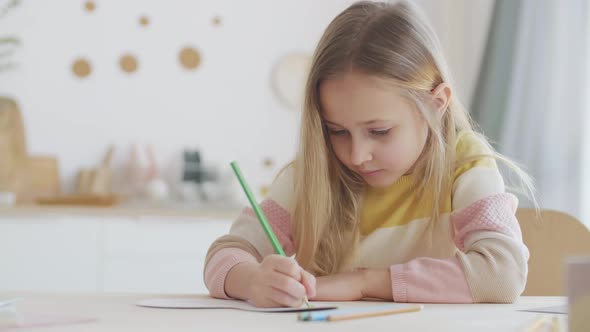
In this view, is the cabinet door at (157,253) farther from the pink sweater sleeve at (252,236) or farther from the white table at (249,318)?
the white table at (249,318)

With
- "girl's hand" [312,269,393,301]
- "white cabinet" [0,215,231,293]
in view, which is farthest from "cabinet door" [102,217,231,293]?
"girl's hand" [312,269,393,301]

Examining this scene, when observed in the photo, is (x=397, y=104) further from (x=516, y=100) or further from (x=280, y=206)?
(x=516, y=100)

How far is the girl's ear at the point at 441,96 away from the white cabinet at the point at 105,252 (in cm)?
179

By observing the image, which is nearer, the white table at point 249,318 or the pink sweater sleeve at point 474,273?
the white table at point 249,318

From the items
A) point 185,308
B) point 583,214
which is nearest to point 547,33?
point 583,214

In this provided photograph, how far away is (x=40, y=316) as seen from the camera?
0.94 metres

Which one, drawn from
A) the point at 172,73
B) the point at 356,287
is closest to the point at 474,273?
the point at 356,287

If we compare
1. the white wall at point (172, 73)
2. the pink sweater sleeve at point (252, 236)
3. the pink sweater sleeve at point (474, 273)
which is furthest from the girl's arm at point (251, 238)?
the white wall at point (172, 73)

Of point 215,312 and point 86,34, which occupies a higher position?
point 86,34

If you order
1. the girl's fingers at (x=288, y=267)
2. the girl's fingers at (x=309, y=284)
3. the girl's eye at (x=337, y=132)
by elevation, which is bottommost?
the girl's fingers at (x=309, y=284)

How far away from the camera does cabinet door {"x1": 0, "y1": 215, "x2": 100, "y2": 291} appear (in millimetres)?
2887

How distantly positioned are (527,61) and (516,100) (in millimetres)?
140

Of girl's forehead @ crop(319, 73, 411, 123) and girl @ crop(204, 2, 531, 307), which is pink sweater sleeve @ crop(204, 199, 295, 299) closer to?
girl @ crop(204, 2, 531, 307)

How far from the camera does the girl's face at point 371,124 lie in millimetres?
1273
